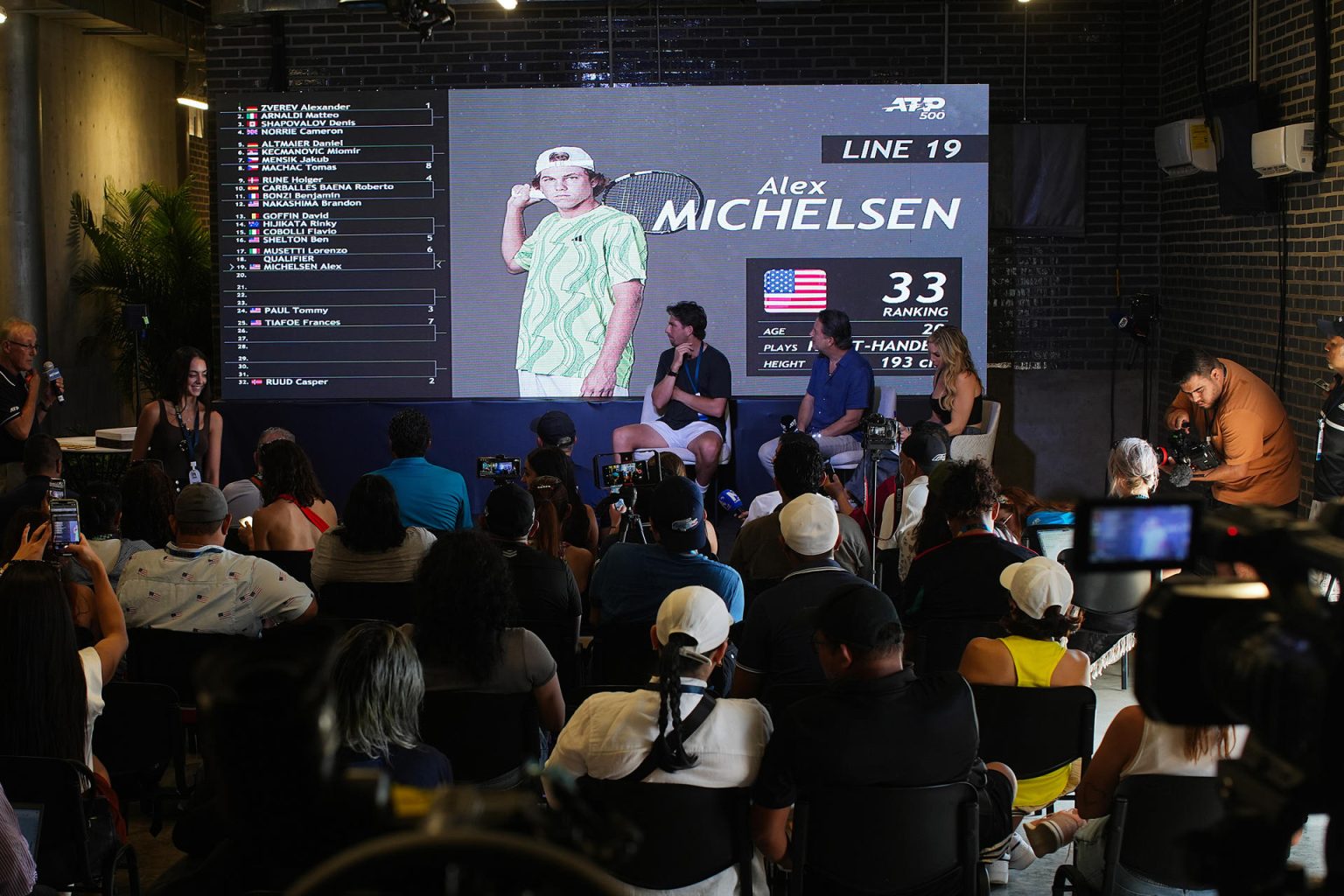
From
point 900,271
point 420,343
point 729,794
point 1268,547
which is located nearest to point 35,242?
point 420,343

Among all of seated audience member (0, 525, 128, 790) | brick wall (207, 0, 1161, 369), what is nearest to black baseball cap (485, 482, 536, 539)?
seated audience member (0, 525, 128, 790)

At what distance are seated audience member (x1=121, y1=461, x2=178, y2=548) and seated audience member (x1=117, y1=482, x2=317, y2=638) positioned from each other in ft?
2.37

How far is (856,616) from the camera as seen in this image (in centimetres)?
263

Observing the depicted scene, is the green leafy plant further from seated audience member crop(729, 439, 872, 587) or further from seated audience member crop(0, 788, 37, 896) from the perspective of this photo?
seated audience member crop(0, 788, 37, 896)

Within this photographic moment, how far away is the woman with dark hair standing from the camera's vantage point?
6.92 meters

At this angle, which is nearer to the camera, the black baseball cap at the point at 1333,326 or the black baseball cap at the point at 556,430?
the black baseball cap at the point at 1333,326

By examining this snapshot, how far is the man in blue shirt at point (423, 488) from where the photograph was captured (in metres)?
5.29

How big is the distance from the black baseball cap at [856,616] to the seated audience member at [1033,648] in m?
0.76

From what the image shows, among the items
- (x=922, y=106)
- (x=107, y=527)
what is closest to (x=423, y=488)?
(x=107, y=527)

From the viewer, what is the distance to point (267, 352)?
27.7 ft

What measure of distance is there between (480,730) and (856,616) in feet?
3.50

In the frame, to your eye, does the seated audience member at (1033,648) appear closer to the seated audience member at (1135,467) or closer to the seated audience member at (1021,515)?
the seated audience member at (1021,515)

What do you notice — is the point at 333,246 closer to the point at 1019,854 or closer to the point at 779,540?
the point at 779,540

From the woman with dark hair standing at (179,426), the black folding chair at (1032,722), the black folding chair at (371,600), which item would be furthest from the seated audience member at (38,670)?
the woman with dark hair standing at (179,426)
